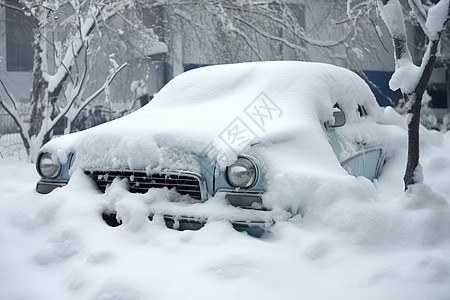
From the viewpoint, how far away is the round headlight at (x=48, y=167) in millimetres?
3824

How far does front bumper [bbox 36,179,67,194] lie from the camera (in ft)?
12.4

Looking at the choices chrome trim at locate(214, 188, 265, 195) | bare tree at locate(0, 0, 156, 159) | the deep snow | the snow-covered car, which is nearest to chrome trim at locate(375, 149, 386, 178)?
the snow-covered car

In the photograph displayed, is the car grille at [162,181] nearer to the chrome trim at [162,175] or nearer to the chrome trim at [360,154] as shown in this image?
the chrome trim at [162,175]

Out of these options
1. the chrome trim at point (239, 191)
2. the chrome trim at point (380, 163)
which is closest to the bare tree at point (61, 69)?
the chrome trim at point (380, 163)

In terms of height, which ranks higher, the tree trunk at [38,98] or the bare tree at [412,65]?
the bare tree at [412,65]

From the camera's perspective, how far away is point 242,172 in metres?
2.99

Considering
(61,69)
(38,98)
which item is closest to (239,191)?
(61,69)

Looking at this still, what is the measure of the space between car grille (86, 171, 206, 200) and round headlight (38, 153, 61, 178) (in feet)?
1.50

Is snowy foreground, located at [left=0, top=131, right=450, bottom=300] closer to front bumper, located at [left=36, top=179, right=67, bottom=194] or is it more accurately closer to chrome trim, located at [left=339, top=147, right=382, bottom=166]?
front bumper, located at [left=36, top=179, right=67, bottom=194]

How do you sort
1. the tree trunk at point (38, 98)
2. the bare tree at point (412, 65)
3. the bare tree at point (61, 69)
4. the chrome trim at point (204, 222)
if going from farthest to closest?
the tree trunk at point (38, 98)
the bare tree at point (61, 69)
the bare tree at point (412, 65)
the chrome trim at point (204, 222)

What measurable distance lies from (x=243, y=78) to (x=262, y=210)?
5.64 ft

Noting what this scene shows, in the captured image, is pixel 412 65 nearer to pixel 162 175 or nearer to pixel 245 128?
pixel 245 128

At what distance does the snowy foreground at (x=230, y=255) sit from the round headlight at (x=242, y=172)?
0.29 m

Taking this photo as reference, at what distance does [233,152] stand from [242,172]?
5.4 inches
